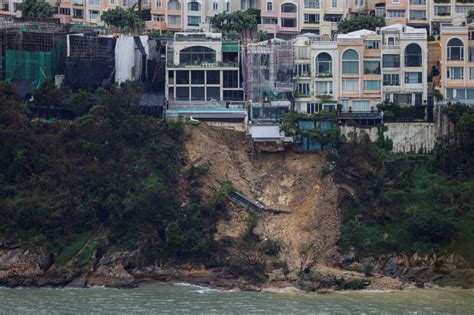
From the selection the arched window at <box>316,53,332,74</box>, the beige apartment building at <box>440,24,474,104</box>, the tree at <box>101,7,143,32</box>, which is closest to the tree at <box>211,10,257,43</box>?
the tree at <box>101,7,143,32</box>

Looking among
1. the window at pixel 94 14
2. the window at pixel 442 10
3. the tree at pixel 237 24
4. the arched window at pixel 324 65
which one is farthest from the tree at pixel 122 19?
the window at pixel 442 10

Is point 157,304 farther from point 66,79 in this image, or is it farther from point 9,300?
point 66,79

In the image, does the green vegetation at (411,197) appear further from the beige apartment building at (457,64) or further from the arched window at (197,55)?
the arched window at (197,55)

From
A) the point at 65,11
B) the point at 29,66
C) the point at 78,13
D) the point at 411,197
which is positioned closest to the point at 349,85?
the point at 411,197

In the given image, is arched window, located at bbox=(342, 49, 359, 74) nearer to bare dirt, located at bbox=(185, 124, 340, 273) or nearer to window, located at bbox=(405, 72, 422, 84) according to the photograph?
window, located at bbox=(405, 72, 422, 84)

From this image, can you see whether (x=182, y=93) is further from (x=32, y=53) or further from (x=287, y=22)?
(x=287, y=22)
